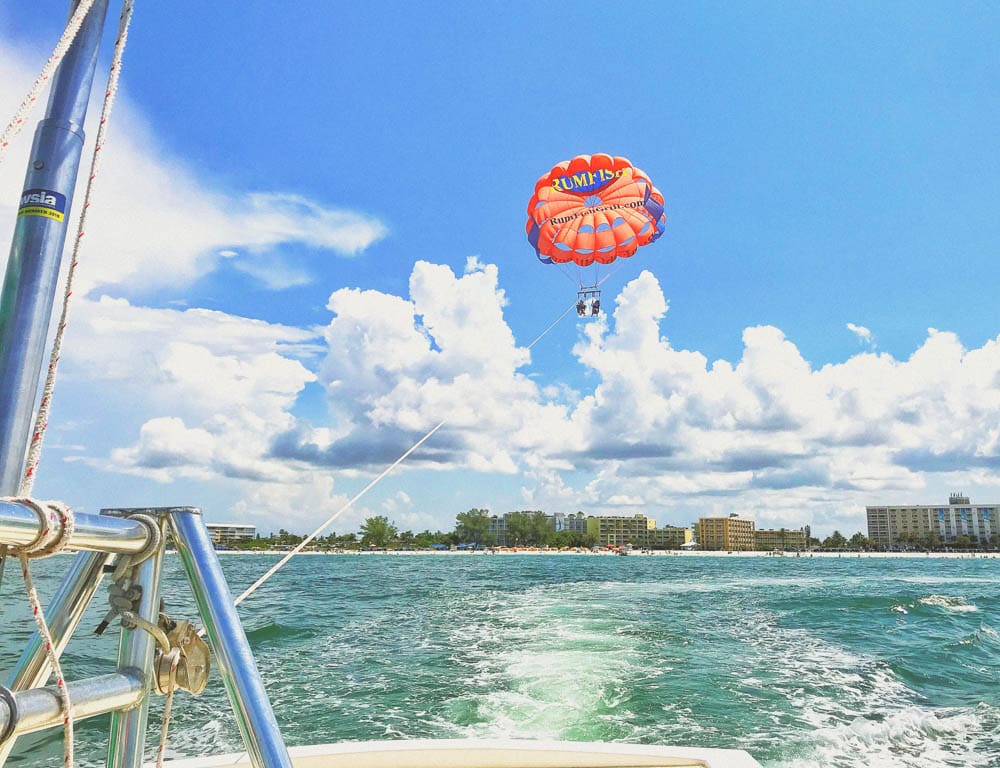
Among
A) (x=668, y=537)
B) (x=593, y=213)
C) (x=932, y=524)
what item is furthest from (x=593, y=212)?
(x=932, y=524)

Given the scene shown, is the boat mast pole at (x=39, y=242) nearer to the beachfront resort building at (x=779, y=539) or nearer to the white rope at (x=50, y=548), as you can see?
the white rope at (x=50, y=548)

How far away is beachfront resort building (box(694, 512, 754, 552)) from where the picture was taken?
172 metres

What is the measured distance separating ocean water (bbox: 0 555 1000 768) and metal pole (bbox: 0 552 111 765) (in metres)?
7.24

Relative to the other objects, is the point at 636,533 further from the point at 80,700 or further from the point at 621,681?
the point at 80,700

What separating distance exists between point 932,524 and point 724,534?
53.0 meters

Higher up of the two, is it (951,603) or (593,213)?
(593,213)

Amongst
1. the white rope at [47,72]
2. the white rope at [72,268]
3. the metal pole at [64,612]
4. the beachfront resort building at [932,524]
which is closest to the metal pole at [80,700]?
the metal pole at [64,612]

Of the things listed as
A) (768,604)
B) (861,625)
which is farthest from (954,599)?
(861,625)

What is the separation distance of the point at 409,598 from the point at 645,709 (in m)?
20.1

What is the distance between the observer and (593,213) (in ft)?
46.0

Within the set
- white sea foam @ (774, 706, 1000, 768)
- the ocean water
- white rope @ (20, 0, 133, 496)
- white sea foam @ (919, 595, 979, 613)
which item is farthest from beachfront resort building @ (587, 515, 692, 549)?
white rope @ (20, 0, 133, 496)

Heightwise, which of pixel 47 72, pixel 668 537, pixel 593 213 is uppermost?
pixel 593 213

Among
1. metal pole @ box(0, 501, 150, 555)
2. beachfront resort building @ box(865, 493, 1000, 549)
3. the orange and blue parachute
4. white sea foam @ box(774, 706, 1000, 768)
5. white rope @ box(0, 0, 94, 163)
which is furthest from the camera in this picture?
beachfront resort building @ box(865, 493, 1000, 549)

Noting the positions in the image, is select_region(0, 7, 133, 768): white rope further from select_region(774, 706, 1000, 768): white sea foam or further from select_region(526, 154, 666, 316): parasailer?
select_region(526, 154, 666, 316): parasailer
